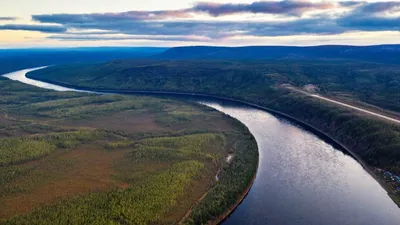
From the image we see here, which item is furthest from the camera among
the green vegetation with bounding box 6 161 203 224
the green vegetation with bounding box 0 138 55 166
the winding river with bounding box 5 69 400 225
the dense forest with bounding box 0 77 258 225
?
the green vegetation with bounding box 0 138 55 166

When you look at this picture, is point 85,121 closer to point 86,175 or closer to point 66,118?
point 66,118

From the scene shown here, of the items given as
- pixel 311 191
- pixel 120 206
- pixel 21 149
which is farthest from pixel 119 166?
pixel 311 191

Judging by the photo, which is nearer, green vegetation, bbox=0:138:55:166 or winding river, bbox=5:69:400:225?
winding river, bbox=5:69:400:225

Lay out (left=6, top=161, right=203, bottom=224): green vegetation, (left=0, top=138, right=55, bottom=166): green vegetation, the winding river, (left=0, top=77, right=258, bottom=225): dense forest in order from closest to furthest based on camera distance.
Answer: (left=6, top=161, right=203, bottom=224): green vegetation < (left=0, top=77, right=258, bottom=225): dense forest < the winding river < (left=0, top=138, right=55, bottom=166): green vegetation

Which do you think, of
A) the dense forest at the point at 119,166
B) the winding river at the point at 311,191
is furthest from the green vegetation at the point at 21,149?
the winding river at the point at 311,191

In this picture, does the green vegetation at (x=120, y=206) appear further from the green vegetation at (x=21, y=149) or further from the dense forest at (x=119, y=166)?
the green vegetation at (x=21, y=149)

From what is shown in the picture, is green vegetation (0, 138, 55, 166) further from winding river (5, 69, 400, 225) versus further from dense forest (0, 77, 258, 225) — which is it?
winding river (5, 69, 400, 225)

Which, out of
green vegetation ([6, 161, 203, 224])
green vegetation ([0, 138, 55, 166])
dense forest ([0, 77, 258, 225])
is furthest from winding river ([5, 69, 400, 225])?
green vegetation ([0, 138, 55, 166])
